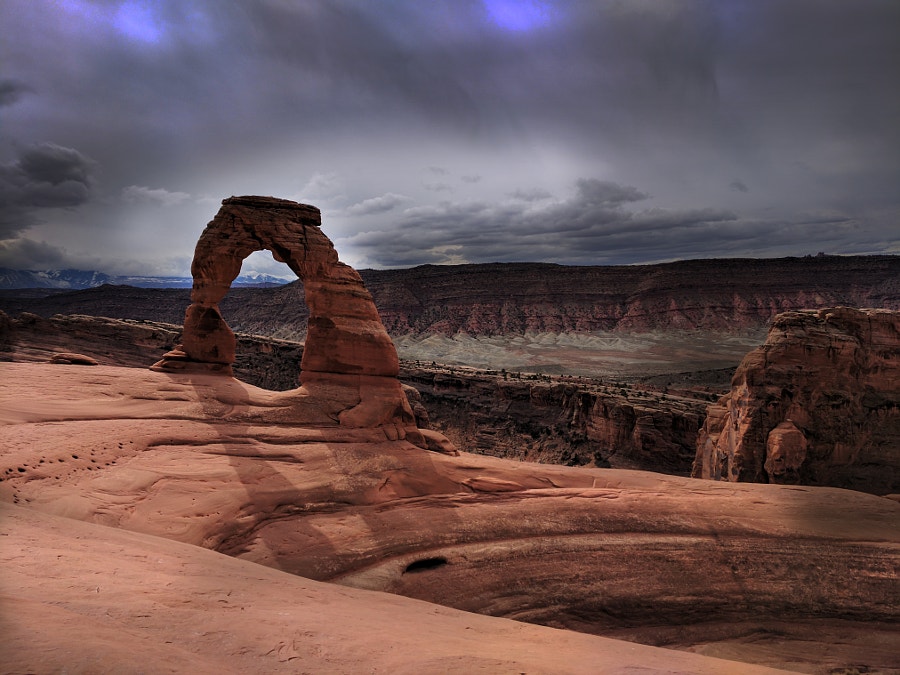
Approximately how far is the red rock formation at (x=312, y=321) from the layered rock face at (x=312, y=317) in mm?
33

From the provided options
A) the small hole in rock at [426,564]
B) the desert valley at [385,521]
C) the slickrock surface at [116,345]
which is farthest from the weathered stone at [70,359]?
the slickrock surface at [116,345]

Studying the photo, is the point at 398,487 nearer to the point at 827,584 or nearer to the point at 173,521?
the point at 173,521

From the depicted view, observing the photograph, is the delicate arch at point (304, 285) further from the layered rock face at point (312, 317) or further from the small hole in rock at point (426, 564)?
the small hole in rock at point (426, 564)

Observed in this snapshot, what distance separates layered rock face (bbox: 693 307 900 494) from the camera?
17156mm

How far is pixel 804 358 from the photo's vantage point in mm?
17875

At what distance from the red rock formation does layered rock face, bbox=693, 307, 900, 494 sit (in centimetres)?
1279

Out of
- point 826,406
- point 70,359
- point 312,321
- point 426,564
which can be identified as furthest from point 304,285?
point 826,406

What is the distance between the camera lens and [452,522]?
41.5ft

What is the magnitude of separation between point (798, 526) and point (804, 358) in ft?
25.2

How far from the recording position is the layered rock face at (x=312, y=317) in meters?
16.1

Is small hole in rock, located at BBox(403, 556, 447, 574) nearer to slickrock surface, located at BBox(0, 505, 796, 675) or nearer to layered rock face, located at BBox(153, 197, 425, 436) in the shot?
slickrock surface, located at BBox(0, 505, 796, 675)

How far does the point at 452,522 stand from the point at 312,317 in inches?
344

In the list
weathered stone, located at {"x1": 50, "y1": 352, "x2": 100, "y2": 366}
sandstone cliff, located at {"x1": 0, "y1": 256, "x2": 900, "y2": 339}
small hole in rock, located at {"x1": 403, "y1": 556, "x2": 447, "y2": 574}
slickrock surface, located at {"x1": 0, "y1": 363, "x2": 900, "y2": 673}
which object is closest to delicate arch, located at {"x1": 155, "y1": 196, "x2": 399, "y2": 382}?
slickrock surface, located at {"x1": 0, "y1": 363, "x2": 900, "y2": 673}

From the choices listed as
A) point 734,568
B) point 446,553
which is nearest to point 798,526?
point 734,568
